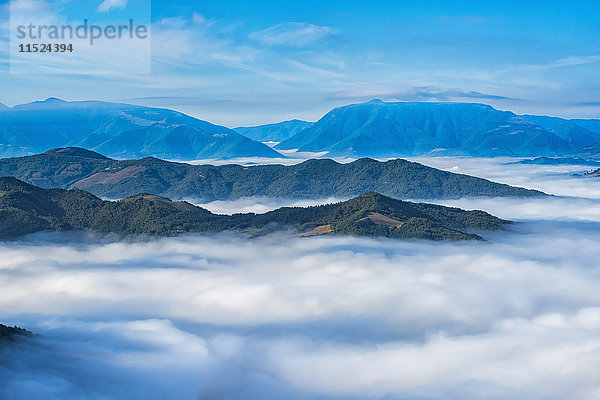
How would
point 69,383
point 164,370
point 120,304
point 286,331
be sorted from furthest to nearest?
point 120,304
point 286,331
point 164,370
point 69,383

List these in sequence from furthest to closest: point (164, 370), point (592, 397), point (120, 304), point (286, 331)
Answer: point (120, 304)
point (286, 331)
point (164, 370)
point (592, 397)

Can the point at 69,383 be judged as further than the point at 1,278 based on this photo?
No

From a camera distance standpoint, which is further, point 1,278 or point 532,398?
point 1,278

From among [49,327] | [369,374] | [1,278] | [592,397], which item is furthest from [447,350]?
[1,278]

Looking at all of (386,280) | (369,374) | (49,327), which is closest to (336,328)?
(369,374)

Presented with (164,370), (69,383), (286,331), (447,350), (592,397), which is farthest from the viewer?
(286,331)

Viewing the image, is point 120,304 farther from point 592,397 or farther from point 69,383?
point 592,397

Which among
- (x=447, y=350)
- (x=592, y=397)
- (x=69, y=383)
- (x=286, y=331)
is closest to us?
(x=69, y=383)

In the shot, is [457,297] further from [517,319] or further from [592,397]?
[592,397]
